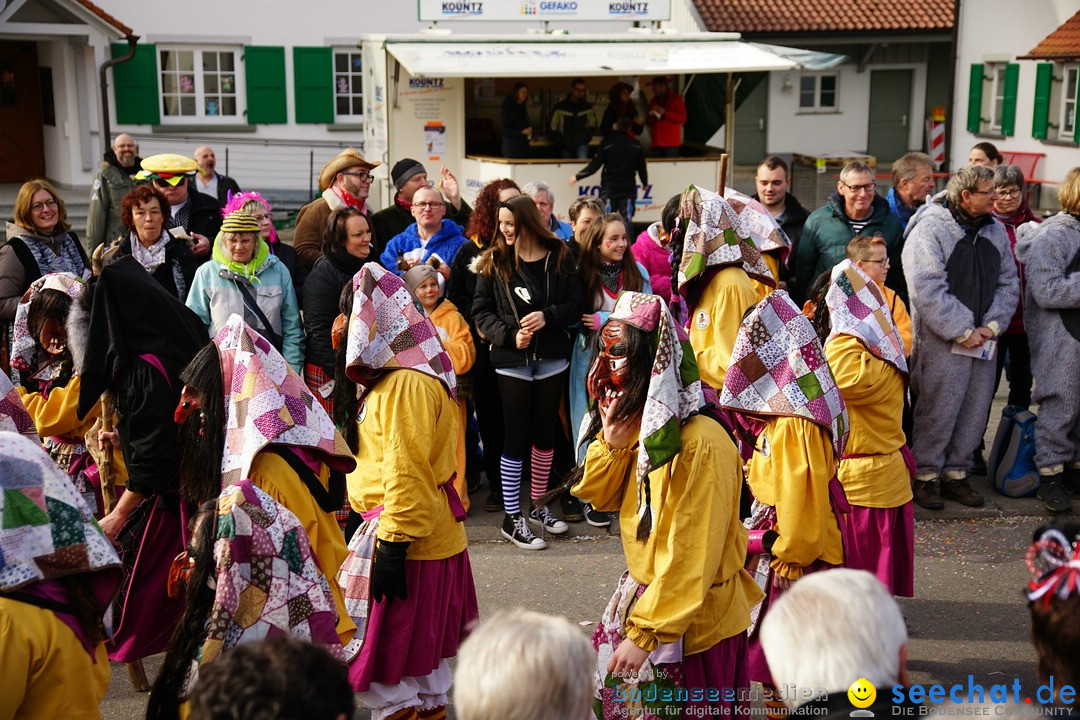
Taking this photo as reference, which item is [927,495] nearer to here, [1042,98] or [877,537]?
[877,537]

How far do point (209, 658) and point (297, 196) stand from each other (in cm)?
1835

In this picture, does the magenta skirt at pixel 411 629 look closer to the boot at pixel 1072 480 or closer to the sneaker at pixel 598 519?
the sneaker at pixel 598 519

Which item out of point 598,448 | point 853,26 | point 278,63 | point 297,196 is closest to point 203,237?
point 598,448

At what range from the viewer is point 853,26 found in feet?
89.0

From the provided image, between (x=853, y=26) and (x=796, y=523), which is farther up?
(x=853, y=26)

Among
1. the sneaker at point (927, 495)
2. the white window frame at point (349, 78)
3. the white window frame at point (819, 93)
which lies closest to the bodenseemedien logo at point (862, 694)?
the sneaker at point (927, 495)

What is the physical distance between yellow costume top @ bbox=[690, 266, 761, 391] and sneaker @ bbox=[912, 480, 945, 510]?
89.4 inches

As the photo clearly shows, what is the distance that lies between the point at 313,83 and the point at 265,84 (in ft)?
2.88

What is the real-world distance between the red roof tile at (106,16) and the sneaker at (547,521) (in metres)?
15.5

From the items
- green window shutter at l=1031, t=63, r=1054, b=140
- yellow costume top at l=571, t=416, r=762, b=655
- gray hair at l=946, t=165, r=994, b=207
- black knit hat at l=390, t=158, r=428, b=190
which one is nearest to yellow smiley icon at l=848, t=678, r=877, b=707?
yellow costume top at l=571, t=416, r=762, b=655

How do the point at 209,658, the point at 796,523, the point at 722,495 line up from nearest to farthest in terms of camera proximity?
the point at 209,658 → the point at 722,495 → the point at 796,523

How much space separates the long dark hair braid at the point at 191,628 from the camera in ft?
10.1

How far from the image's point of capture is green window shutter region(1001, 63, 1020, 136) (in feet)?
74.3

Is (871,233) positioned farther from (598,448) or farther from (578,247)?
(598,448)
